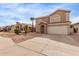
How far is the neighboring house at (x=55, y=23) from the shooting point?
2.43 meters

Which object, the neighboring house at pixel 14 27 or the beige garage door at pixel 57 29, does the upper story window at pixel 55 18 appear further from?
the neighboring house at pixel 14 27

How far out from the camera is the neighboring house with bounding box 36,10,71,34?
2.43m

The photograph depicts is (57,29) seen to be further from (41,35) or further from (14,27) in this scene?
(14,27)

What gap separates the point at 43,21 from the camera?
2490mm

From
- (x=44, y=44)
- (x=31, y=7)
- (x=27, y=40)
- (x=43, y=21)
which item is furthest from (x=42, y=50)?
(x=31, y=7)

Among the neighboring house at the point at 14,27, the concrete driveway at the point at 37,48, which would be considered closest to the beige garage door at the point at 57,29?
the concrete driveway at the point at 37,48

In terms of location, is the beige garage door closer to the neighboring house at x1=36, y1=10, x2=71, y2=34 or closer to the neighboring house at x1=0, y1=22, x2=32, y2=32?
the neighboring house at x1=36, y1=10, x2=71, y2=34

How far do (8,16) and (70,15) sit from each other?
0.87 m

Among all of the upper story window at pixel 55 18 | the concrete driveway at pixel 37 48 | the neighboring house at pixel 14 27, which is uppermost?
the upper story window at pixel 55 18

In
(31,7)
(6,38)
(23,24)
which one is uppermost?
(31,7)

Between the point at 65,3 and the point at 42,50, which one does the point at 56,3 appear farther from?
the point at 42,50

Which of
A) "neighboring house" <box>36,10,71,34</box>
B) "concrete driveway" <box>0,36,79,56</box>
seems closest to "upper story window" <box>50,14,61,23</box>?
"neighboring house" <box>36,10,71,34</box>

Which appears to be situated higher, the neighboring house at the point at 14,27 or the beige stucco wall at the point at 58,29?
the neighboring house at the point at 14,27

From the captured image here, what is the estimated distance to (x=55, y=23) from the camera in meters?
2.48
